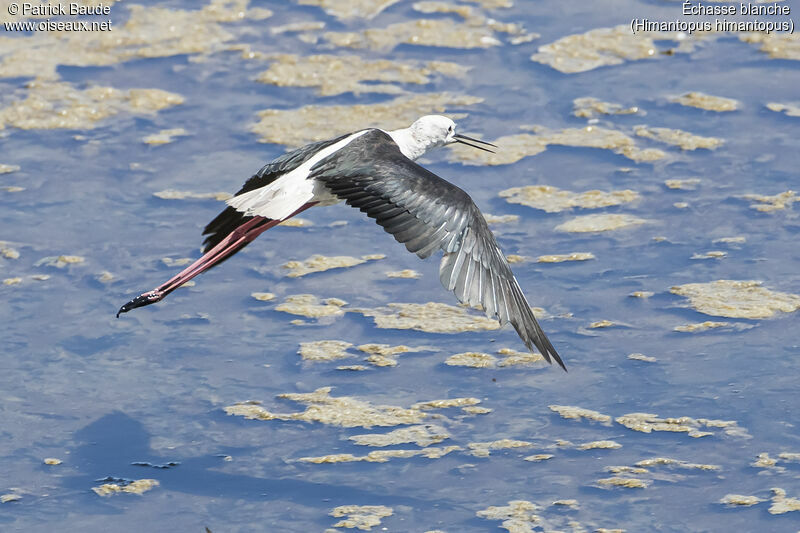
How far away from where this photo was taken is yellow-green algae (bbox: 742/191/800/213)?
682 cm

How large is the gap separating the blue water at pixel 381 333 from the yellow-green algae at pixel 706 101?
0.07 m

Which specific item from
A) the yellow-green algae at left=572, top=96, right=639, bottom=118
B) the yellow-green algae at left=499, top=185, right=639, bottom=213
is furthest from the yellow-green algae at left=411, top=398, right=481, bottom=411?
the yellow-green algae at left=572, top=96, right=639, bottom=118

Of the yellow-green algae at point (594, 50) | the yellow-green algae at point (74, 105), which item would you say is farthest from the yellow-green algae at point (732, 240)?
the yellow-green algae at point (74, 105)

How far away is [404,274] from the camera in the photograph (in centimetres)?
652

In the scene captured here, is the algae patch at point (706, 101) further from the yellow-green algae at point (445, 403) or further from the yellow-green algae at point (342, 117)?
the yellow-green algae at point (445, 403)

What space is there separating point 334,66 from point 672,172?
238 cm

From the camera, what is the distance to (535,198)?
7.10 m

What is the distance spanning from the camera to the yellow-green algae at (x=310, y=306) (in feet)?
20.3

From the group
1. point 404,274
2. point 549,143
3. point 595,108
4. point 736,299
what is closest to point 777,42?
point 595,108

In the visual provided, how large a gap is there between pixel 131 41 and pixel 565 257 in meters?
3.81

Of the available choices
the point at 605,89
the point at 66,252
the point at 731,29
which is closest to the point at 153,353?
the point at 66,252

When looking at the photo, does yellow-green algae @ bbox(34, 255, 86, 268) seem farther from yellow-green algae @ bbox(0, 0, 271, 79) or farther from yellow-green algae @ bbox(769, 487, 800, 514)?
yellow-green algae @ bbox(769, 487, 800, 514)

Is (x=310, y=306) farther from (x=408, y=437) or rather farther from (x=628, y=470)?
(x=628, y=470)

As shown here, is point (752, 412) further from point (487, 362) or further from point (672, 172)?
point (672, 172)
